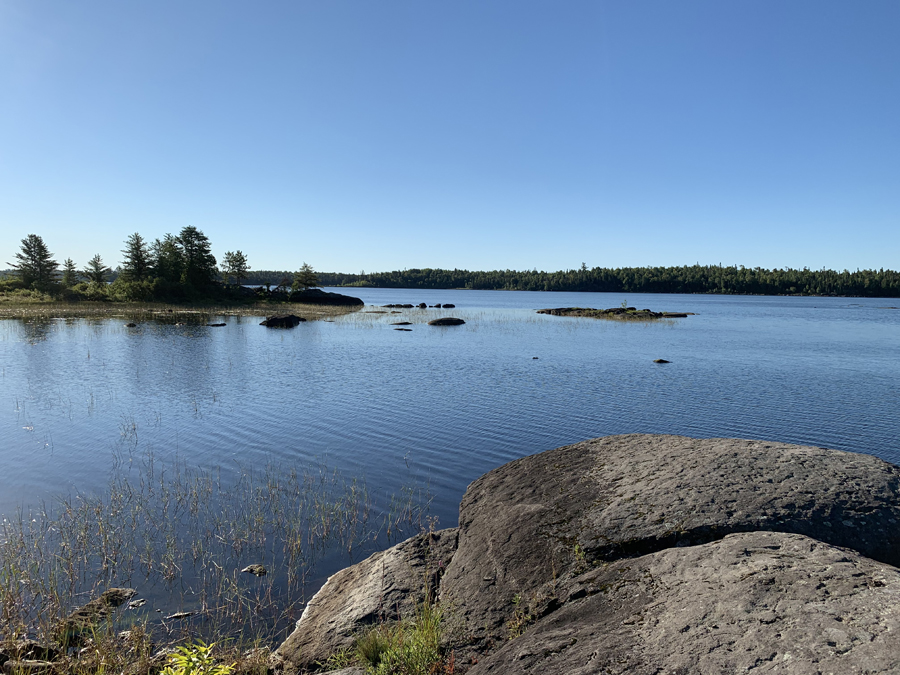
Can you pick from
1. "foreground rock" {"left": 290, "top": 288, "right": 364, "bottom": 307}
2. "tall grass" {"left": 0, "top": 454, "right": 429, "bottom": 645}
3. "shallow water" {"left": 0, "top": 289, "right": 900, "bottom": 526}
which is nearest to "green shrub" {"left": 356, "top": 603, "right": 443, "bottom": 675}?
"tall grass" {"left": 0, "top": 454, "right": 429, "bottom": 645}

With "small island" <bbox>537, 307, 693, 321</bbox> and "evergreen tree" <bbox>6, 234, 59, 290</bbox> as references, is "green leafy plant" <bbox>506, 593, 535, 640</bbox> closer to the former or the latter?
"small island" <bbox>537, 307, 693, 321</bbox>

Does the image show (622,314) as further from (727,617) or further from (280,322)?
(727,617)

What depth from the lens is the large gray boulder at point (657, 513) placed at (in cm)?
662

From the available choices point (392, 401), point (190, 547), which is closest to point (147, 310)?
point (392, 401)

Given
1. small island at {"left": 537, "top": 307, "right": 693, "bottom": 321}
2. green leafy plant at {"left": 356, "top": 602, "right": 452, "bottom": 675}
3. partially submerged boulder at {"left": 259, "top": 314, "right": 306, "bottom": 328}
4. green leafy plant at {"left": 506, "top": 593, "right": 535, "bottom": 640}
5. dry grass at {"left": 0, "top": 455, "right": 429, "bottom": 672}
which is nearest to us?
green leafy plant at {"left": 356, "top": 602, "right": 452, "bottom": 675}

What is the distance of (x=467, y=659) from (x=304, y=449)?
42.4ft

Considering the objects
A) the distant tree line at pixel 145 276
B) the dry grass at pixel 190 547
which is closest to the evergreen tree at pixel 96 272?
the distant tree line at pixel 145 276

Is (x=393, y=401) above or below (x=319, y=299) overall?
below

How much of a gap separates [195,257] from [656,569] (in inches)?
4114

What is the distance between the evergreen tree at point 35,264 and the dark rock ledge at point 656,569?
11170 centimetres

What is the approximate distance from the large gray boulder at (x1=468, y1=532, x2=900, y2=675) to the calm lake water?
7.29 meters

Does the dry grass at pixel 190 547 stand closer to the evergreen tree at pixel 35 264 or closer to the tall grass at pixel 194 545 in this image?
the tall grass at pixel 194 545

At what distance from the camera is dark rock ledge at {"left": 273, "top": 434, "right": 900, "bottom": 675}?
4.36m

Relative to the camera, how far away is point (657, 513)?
23.6 ft
